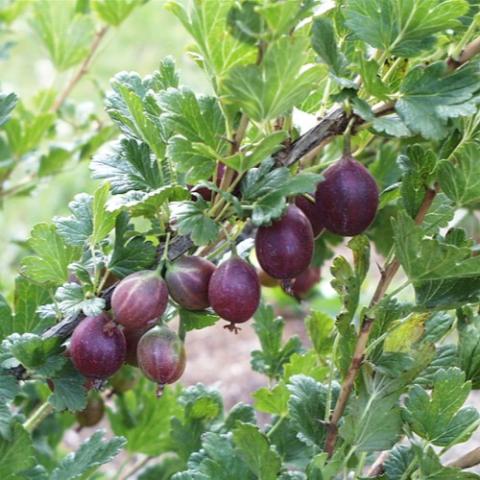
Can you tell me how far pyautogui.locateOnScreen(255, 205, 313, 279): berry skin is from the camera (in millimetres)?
Result: 761

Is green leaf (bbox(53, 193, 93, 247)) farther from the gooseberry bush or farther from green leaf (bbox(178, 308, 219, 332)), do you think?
green leaf (bbox(178, 308, 219, 332))

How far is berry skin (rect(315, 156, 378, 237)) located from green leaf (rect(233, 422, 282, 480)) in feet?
0.67

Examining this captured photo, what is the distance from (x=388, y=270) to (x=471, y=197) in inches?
4.2

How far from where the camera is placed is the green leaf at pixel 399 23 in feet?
2.44

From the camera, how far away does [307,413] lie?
898 mm

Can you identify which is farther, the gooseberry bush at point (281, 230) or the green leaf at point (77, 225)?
the green leaf at point (77, 225)

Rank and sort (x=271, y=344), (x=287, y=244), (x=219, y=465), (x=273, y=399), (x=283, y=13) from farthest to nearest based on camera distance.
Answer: (x=271, y=344) → (x=273, y=399) → (x=219, y=465) → (x=287, y=244) → (x=283, y=13)

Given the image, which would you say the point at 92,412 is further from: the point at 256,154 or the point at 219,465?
the point at 256,154

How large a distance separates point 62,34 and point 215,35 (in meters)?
0.99

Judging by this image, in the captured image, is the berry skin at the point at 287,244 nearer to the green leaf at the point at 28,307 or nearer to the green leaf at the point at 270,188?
the green leaf at the point at 270,188

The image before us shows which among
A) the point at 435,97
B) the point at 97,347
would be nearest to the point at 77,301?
the point at 97,347

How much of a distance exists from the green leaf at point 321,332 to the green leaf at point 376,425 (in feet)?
0.81

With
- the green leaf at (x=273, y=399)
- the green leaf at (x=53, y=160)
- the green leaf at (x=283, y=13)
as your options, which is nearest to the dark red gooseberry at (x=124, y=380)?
the green leaf at (x=273, y=399)

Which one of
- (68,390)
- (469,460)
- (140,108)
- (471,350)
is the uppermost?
(140,108)
